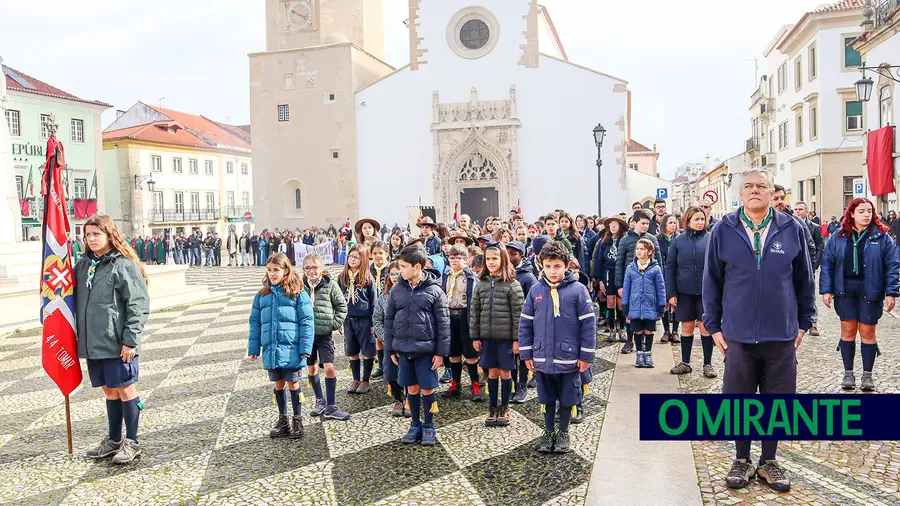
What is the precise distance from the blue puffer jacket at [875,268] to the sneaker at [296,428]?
15.8 feet

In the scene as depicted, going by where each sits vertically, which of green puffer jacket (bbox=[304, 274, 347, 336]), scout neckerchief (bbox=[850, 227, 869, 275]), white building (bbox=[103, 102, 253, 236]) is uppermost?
white building (bbox=[103, 102, 253, 236])

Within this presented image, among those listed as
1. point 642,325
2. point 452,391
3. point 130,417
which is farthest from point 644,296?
point 130,417

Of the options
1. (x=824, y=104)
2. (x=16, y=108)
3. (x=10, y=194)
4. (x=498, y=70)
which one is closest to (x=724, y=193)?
(x=824, y=104)

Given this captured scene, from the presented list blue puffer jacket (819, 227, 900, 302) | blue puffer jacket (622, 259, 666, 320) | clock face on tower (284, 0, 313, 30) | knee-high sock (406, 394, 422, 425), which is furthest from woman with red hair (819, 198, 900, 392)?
clock face on tower (284, 0, 313, 30)

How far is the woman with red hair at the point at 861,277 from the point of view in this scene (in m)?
6.09

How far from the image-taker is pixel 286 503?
4.13 metres

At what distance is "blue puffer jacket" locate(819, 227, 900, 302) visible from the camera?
6.07 m

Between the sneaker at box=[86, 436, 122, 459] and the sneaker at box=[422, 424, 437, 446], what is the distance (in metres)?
2.25

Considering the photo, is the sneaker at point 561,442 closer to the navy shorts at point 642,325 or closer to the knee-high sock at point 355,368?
the knee-high sock at point 355,368

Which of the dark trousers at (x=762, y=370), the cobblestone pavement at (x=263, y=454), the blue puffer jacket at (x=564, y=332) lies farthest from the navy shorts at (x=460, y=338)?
the dark trousers at (x=762, y=370)

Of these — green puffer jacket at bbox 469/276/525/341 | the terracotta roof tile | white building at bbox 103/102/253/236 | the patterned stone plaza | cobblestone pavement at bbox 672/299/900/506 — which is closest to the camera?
cobblestone pavement at bbox 672/299/900/506

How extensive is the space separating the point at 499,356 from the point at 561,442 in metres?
1.05

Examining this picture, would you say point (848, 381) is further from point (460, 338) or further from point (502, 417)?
point (460, 338)

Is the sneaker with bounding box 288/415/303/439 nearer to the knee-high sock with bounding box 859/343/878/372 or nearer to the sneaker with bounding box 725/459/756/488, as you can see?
the sneaker with bounding box 725/459/756/488
